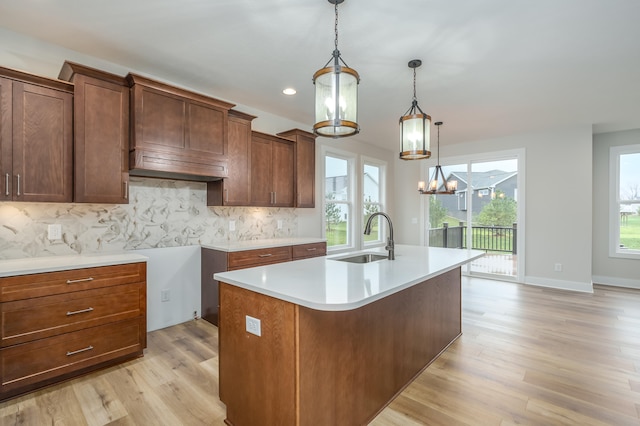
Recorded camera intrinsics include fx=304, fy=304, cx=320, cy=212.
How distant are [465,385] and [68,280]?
2952mm

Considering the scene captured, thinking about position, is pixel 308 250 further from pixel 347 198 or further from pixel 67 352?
pixel 67 352

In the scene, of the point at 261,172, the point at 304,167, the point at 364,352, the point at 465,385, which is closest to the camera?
the point at 364,352

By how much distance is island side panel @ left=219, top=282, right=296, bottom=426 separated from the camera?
4.70ft

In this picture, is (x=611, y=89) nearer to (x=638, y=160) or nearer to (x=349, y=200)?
(x=638, y=160)

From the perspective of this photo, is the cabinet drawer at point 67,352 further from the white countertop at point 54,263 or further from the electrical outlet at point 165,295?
the electrical outlet at point 165,295

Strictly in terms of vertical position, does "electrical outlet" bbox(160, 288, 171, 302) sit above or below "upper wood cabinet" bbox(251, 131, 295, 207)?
below

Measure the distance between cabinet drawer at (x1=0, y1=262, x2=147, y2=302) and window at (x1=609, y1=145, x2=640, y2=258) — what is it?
23.0ft

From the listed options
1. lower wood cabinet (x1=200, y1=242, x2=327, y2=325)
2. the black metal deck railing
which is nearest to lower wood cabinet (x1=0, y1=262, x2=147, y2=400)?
lower wood cabinet (x1=200, y1=242, x2=327, y2=325)

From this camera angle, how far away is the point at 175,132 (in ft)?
9.37

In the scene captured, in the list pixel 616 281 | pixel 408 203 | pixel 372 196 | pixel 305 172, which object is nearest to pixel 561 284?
pixel 616 281

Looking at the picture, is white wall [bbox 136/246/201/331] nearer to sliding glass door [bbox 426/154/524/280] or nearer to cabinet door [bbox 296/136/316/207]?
cabinet door [bbox 296/136/316/207]

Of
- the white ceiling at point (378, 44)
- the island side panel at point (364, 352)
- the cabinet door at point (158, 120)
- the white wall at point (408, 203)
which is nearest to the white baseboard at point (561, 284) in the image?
the white wall at point (408, 203)

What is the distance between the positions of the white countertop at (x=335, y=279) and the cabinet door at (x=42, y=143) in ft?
5.30

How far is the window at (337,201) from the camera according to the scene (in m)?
5.21
